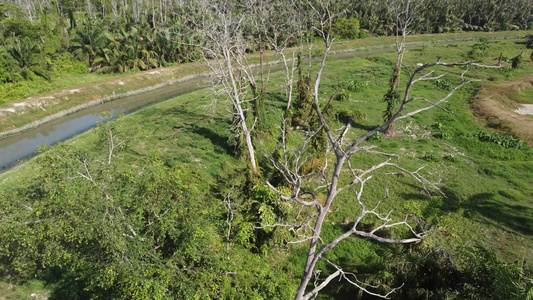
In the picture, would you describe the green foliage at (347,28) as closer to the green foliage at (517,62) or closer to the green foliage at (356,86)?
the green foliage at (517,62)

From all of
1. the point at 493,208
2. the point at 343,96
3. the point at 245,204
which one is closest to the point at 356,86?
the point at 343,96

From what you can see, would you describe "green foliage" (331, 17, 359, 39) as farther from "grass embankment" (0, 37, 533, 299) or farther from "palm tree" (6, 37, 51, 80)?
"palm tree" (6, 37, 51, 80)

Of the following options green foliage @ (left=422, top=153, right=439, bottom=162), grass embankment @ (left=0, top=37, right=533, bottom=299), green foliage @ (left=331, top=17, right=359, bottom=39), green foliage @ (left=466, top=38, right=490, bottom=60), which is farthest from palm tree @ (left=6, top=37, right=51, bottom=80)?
green foliage @ (left=466, top=38, right=490, bottom=60)

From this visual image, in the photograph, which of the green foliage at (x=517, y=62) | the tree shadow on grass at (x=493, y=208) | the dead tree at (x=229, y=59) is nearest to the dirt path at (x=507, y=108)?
the green foliage at (x=517, y=62)

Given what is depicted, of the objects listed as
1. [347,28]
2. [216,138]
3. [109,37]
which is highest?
[347,28]

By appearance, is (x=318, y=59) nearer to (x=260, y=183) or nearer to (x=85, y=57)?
(x=85, y=57)

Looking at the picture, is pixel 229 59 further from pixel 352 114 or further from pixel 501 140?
pixel 501 140
